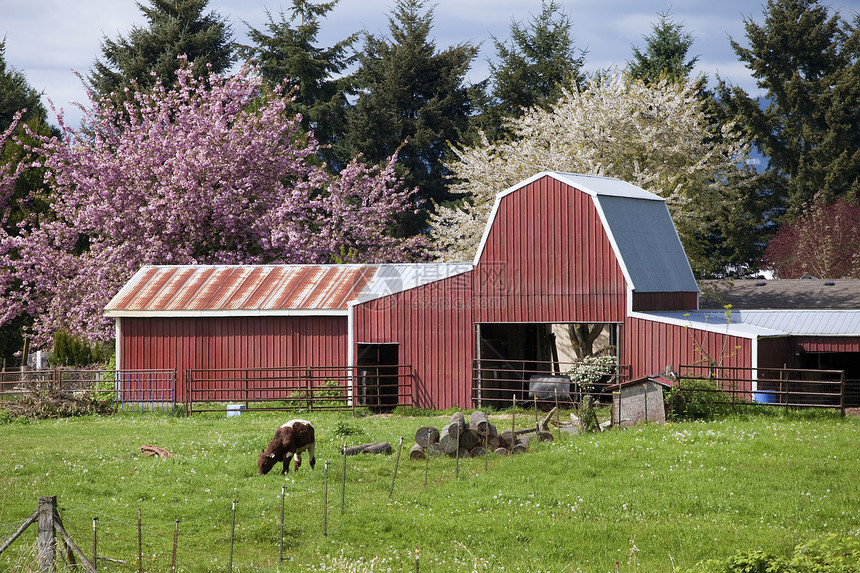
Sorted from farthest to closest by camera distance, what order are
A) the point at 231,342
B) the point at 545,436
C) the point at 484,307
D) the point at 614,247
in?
1. the point at 231,342
2. the point at 484,307
3. the point at 614,247
4. the point at 545,436

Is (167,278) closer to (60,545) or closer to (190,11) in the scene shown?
(60,545)

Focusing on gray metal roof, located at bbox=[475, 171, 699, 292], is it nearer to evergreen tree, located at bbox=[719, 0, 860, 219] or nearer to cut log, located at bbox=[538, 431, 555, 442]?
cut log, located at bbox=[538, 431, 555, 442]

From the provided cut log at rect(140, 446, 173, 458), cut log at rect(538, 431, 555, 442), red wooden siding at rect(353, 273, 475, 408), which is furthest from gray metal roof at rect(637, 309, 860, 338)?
cut log at rect(140, 446, 173, 458)

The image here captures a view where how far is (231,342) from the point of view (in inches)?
1084

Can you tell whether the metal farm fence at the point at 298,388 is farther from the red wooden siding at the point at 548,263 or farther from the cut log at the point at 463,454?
the cut log at the point at 463,454

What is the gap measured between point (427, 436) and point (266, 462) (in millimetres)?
3067

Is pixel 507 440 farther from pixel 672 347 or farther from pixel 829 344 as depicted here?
pixel 829 344

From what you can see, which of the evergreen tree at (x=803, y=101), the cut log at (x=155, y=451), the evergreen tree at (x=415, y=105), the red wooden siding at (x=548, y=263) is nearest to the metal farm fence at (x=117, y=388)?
the cut log at (x=155, y=451)

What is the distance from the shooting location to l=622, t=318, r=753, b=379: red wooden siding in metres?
20.9

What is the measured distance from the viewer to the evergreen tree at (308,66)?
52.0 metres

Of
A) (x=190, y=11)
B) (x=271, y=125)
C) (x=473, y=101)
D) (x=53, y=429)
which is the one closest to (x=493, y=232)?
(x=53, y=429)

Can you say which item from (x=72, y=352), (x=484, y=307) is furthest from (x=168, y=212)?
(x=484, y=307)

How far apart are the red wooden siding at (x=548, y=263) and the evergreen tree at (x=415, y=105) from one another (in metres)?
27.0

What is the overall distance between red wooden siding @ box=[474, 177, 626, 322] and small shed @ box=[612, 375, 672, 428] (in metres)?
4.50
